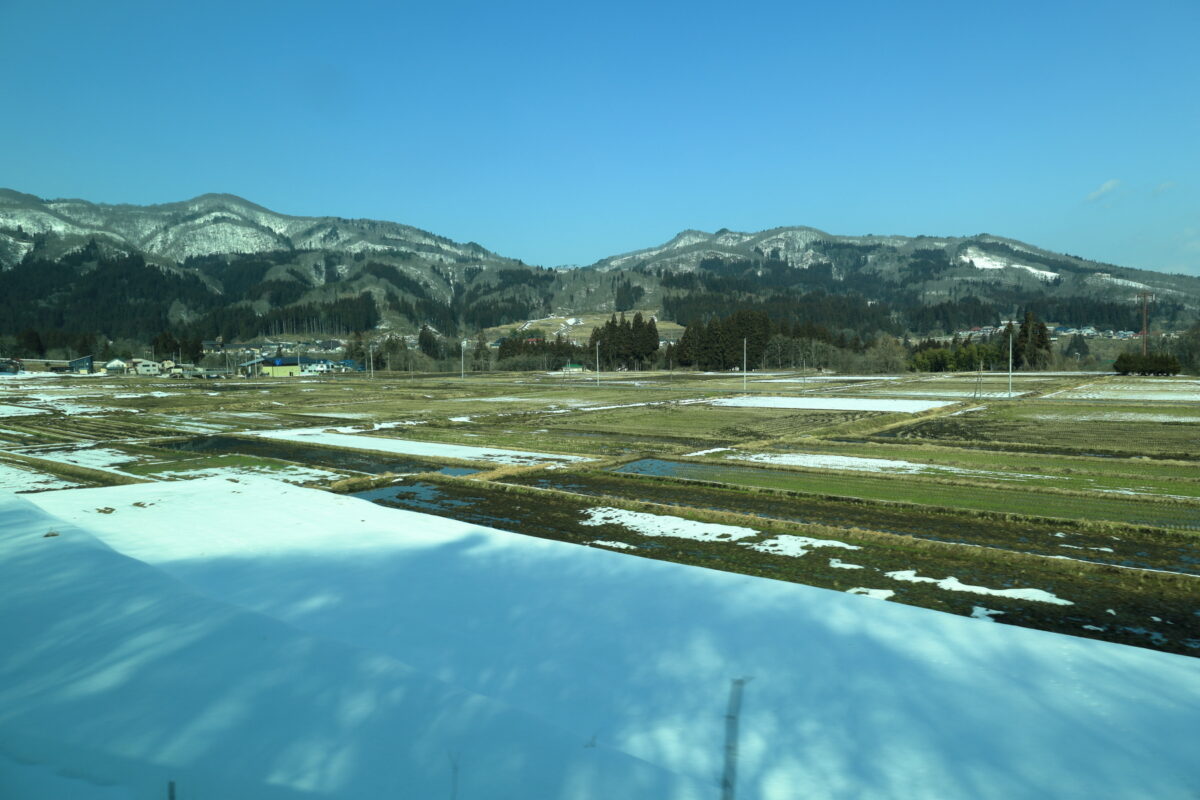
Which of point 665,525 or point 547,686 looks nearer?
point 547,686

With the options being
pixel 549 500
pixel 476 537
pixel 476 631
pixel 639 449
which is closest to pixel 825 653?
pixel 476 631

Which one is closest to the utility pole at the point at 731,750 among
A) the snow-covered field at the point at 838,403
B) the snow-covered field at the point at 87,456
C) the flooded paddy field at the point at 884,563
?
the flooded paddy field at the point at 884,563

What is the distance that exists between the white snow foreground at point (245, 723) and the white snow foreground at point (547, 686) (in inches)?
0.9

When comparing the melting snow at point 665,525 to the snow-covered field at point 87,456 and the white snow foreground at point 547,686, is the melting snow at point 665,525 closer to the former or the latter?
the white snow foreground at point 547,686

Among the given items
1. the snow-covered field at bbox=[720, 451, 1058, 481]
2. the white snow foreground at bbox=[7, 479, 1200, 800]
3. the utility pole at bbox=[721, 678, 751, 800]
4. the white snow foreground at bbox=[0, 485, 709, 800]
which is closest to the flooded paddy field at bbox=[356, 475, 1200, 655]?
the white snow foreground at bbox=[7, 479, 1200, 800]

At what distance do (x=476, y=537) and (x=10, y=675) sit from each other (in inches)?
275

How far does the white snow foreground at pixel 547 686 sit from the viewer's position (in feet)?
16.6

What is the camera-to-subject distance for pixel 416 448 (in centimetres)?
2667

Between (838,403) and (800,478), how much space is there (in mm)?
30743

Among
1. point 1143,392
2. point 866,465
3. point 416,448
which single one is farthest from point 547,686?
point 1143,392

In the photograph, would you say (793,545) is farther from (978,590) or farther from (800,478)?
(800,478)

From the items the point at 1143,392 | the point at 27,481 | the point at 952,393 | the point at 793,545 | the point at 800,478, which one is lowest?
the point at 800,478

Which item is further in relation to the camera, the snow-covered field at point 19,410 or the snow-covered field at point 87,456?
the snow-covered field at point 19,410

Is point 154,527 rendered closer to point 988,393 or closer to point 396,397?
point 396,397
